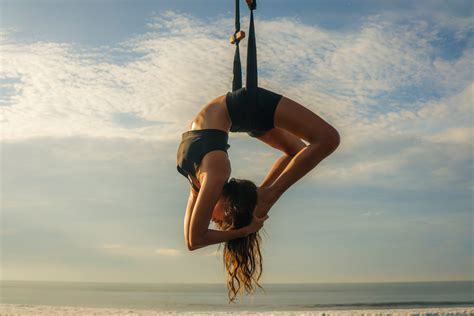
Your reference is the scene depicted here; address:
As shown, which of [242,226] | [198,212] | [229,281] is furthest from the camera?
[229,281]

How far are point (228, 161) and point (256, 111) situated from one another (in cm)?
45

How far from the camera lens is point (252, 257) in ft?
15.3

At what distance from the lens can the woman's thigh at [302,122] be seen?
4.23 metres

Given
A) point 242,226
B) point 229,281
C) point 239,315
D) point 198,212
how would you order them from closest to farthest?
point 198,212, point 242,226, point 229,281, point 239,315

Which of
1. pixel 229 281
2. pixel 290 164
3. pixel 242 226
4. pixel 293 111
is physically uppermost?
pixel 293 111

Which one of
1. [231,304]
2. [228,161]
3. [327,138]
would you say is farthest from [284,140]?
[231,304]

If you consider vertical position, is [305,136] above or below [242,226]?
above

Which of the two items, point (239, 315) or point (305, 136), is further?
point (239, 315)

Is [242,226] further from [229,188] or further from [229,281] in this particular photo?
[229,281]

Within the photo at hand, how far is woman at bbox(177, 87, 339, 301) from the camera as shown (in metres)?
4.16

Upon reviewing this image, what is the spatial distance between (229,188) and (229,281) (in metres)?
0.93

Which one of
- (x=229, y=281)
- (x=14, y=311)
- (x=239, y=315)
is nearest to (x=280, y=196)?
(x=229, y=281)

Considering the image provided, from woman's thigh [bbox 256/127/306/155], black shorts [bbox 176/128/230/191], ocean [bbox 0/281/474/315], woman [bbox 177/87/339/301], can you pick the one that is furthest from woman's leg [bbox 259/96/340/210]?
ocean [bbox 0/281/474/315]

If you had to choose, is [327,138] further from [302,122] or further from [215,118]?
[215,118]
